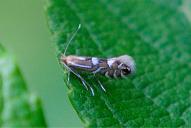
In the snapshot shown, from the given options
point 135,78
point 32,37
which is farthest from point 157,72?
point 32,37

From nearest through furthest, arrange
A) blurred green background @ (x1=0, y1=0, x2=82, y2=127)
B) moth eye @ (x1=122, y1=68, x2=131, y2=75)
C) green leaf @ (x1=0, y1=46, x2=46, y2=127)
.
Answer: green leaf @ (x1=0, y1=46, x2=46, y2=127)
moth eye @ (x1=122, y1=68, x2=131, y2=75)
blurred green background @ (x1=0, y1=0, x2=82, y2=127)

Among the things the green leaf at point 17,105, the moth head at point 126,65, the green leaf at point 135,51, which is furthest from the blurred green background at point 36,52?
the green leaf at point 17,105

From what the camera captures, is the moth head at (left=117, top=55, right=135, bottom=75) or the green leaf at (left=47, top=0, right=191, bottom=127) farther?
the moth head at (left=117, top=55, right=135, bottom=75)

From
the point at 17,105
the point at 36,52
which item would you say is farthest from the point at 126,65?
the point at 36,52

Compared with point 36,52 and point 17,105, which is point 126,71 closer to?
point 17,105

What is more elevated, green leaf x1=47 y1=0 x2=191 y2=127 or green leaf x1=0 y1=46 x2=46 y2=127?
green leaf x1=0 y1=46 x2=46 y2=127

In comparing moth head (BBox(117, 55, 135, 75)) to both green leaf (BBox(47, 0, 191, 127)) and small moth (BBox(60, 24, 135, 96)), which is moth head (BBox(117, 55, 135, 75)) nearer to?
small moth (BBox(60, 24, 135, 96))

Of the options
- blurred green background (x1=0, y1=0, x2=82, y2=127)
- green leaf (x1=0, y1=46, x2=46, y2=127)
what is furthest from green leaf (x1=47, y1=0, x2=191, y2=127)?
blurred green background (x1=0, y1=0, x2=82, y2=127)
